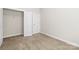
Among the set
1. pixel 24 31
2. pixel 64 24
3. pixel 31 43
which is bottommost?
pixel 31 43

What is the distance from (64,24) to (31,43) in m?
1.36

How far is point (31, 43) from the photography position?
199 cm

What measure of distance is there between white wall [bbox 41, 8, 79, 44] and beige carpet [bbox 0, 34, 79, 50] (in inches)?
14.5

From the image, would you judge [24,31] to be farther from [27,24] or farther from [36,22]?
[36,22]

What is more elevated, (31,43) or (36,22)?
(36,22)

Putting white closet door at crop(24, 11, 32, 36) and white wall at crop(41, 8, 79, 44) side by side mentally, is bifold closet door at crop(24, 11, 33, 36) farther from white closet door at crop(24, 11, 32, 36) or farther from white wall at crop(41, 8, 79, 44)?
white wall at crop(41, 8, 79, 44)

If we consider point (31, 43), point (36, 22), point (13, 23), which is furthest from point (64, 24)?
point (13, 23)

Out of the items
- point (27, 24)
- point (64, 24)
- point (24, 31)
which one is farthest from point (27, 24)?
point (64, 24)

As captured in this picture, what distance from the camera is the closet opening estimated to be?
6.11 feet

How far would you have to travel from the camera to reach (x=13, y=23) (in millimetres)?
1974

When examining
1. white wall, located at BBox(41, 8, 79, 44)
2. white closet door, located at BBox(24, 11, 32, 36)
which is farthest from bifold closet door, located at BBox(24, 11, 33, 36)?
white wall, located at BBox(41, 8, 79, 44)

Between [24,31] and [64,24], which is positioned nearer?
[24,31]
